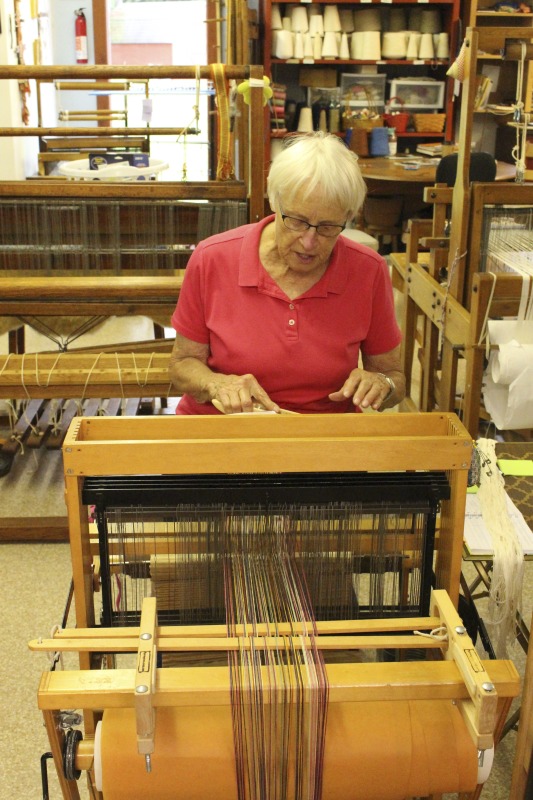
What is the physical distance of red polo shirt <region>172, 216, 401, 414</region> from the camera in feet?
6.34

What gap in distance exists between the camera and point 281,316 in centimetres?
193

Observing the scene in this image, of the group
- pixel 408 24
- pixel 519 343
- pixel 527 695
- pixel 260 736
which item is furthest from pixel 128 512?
pixel 408 24

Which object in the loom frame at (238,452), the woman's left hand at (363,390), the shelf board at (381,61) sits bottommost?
the woman's left hand at (363,390)

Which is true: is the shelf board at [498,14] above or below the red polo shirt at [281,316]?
above

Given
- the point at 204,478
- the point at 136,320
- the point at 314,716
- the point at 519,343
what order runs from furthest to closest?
the point at 136,320 → the point at 519,343 → the point at 204,478 → the point at 314,716

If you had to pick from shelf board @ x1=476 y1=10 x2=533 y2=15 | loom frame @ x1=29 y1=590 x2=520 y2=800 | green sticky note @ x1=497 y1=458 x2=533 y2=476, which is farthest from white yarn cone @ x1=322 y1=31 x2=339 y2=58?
loom frame @ x1=29 y1=590 x2=520 y2=800

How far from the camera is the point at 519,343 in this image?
8.78 feet

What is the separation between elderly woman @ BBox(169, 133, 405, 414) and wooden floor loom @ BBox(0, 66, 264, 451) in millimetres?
698

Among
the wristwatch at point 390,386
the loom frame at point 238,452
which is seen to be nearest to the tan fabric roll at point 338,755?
the loom frame at point 238,452

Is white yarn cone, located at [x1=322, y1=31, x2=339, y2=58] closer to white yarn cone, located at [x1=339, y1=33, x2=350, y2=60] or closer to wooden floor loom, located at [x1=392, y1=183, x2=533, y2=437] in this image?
white yarn cone, located at [x1=339, y1=33, x2=350, y2=60]

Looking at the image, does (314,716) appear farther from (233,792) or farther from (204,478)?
(204,478)

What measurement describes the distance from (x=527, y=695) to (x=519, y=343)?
1.54 metres

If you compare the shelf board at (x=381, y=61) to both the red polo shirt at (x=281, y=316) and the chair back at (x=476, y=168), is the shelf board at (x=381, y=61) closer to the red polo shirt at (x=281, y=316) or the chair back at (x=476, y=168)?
the chair back at (x=476, y=168)

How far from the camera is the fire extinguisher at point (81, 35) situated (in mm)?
Answer: 8383
